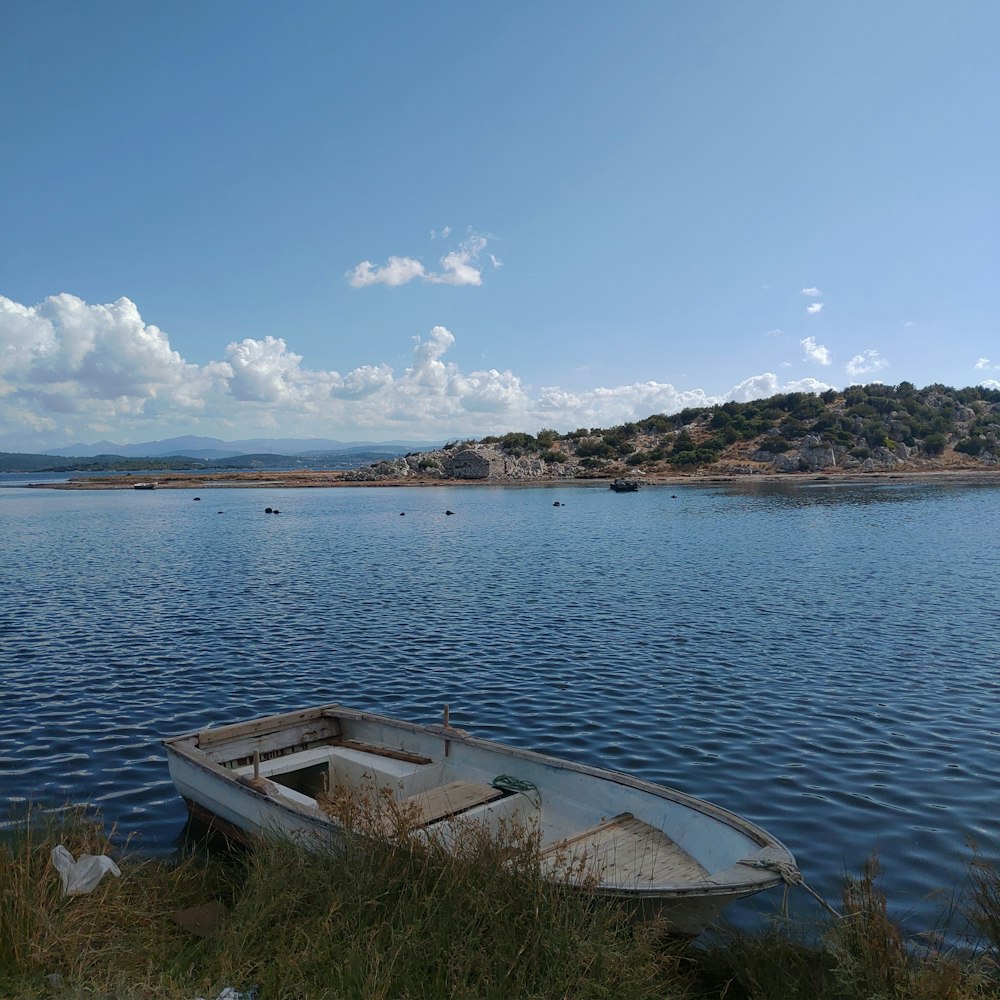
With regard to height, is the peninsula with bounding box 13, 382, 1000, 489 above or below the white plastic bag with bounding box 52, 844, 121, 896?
above

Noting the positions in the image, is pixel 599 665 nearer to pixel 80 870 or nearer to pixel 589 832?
pixel 589 832

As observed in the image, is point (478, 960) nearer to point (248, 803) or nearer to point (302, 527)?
point (248, 803)

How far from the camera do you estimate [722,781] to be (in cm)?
1270

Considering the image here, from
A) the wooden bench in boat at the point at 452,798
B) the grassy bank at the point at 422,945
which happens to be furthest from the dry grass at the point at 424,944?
the wooden bench in boat at the point at 452,798

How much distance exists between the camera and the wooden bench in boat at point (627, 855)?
7.37 meters

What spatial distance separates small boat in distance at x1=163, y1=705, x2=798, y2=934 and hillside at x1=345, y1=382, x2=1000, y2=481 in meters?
131

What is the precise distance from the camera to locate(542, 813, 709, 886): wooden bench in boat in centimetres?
737

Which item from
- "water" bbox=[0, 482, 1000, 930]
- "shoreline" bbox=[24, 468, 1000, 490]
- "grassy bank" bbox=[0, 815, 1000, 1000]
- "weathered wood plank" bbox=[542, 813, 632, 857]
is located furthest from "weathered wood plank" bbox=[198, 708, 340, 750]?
"shoreline" bbox=[24, 468, 1000, 490]

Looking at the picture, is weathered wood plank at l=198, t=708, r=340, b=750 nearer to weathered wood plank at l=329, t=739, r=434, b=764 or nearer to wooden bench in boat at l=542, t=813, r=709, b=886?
weathered wood plank at l=329, t=739, r=434, b=764

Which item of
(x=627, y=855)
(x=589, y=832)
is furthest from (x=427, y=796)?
(x=627, y=855)

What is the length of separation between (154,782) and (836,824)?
35.6 feet

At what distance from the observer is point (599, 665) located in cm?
2016

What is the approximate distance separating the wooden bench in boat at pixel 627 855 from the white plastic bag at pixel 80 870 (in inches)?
174

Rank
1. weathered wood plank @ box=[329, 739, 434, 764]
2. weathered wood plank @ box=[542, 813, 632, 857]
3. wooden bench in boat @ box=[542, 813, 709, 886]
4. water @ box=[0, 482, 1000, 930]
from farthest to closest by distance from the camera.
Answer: water @ box=[0, 482, 1000, 930] < weathered wood plank @ box=[329, 739, 434, 764] < weathered wood plank @ box=[542, 813, 632, 857] < wooden bench in boat @ box=[542, 813, 709, 886]
